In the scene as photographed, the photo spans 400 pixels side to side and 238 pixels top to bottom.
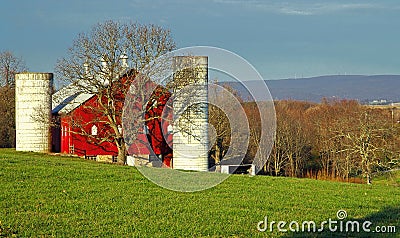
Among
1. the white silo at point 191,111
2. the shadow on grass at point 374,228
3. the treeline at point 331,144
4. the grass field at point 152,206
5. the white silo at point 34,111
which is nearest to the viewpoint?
the shadow on grass at point 374,228

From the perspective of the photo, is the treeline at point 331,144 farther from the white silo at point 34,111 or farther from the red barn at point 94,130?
the white silo at point 34,111

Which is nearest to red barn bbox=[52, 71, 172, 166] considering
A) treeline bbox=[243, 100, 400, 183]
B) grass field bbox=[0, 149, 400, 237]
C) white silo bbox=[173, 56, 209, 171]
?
white silo bbox=[173, 56, 209, 171]

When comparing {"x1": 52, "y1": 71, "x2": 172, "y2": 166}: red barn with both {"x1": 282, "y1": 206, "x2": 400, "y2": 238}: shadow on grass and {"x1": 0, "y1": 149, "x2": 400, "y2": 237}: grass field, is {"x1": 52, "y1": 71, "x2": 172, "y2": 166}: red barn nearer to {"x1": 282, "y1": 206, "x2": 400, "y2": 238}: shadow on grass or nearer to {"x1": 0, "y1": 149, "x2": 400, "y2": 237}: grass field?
{"x1": 0, "y1": 149, "x2": 400, "y2": 237}: grass field

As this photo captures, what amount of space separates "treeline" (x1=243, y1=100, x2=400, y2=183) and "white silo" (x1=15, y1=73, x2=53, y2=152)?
1403cm

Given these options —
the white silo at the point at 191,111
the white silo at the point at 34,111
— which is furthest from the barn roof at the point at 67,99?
the white silo at the point at 191,111

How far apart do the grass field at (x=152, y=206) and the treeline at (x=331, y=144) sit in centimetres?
1786

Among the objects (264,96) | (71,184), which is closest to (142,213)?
(71,184)

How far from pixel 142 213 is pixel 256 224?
232 cm

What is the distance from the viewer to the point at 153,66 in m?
36.5

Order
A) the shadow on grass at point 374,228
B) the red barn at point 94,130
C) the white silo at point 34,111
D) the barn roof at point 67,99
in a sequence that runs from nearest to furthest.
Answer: the shadow on grass at point 374,228 → the red barn at point 94,130 → the barn roof at point 67,99 → the white silo at point 34,111

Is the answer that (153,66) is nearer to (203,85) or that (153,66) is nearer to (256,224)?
(203,85)

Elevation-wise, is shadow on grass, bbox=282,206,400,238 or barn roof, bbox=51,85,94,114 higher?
barn roof, bbox=51,85,94,114

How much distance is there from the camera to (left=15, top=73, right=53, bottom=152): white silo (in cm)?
4072

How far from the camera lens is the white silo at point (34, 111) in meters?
40.7
